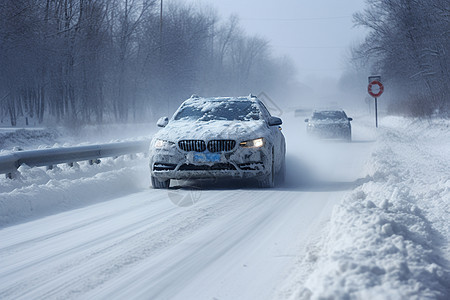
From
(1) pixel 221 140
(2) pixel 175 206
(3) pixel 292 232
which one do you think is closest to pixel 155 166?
(1) pixel 221 140

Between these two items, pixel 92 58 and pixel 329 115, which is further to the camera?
pixel 92 58

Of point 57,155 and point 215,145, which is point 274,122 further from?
point 57,155

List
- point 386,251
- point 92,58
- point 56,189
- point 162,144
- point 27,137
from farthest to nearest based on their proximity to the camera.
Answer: point 92,58 → point 27,137 → point 162,144 → point 56,189 → point 386,251

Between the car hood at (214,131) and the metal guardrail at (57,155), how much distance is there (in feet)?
8.30

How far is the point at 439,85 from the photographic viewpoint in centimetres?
3812

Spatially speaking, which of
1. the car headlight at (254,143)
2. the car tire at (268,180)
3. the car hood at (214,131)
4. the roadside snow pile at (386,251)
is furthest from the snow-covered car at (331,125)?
the roadside snow pile at (386,251)

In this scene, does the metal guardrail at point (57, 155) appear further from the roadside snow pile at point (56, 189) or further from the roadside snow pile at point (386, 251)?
the roadside snow pile at point (386, 251)

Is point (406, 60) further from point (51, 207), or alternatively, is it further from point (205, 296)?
point (205, 296)

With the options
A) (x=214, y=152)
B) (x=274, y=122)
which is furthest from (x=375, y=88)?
(x=214, y=152)

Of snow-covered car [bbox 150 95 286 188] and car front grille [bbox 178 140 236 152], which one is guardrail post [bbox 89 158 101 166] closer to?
snow-covered car [bbox 150 95 286 188]

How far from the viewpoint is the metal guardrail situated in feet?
31.5

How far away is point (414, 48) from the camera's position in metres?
42.1

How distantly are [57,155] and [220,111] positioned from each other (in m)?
3.44

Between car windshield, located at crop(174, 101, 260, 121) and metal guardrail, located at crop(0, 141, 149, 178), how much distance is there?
256cm
